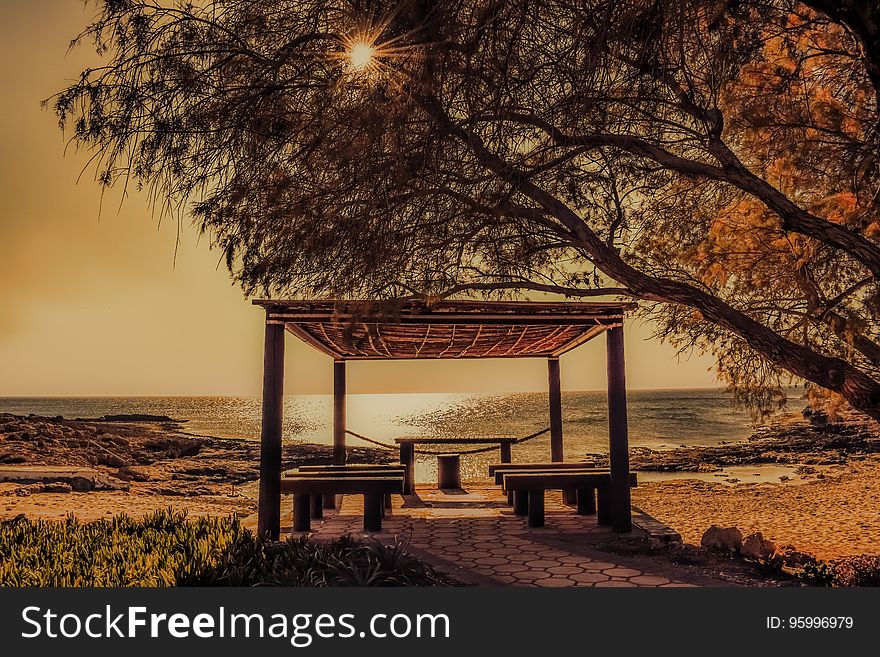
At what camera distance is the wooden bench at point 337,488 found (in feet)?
22.7

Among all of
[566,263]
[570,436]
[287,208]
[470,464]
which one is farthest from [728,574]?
[570,436]

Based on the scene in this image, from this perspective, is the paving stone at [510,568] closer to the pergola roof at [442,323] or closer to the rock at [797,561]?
the pergola roof at [442,323]

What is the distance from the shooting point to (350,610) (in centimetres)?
379

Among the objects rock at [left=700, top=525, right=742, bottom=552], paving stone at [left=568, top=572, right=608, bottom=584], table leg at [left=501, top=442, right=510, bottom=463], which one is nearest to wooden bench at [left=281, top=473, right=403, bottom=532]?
paving stone at [left=568, top=572, right=608, bottom=584]

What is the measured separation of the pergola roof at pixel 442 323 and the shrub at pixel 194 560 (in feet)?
5.97

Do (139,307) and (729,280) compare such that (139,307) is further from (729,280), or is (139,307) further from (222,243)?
(729,280)

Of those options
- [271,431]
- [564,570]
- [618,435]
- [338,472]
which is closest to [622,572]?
[564,570]

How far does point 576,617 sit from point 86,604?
293 centimetres

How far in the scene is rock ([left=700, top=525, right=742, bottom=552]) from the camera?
6383 mm

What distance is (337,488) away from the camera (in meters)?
6.93

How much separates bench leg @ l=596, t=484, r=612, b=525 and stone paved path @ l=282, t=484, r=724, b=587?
0.33 ft

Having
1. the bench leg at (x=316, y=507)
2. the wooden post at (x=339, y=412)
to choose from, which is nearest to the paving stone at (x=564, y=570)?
the bench leg at (x=316, y=507)

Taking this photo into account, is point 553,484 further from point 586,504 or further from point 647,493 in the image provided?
point 647,493

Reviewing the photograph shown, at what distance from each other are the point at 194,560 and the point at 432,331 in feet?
12.9
